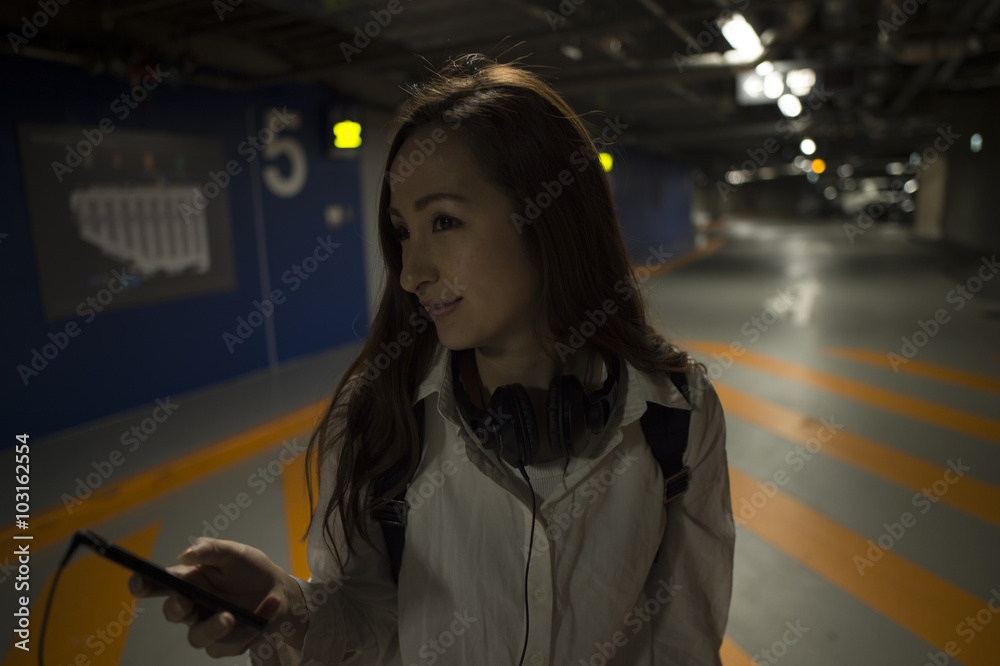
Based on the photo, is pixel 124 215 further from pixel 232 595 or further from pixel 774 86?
pixel 774 86

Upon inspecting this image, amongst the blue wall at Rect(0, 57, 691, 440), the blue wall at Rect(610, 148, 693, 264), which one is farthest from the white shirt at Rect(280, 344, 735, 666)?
the blue wall at Rect(610, 148, 693, 264)

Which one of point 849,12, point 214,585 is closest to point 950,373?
point 849,12

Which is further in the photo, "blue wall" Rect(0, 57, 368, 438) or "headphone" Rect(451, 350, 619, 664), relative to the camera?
"blue wall" Rect(0, 57, 368, 438)

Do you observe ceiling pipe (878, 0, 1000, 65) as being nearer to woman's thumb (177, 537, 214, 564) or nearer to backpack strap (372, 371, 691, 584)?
backpack strap (372, 371, 691, 584)

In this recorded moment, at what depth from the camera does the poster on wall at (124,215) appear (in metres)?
4.58

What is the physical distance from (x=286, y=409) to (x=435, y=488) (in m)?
4.58

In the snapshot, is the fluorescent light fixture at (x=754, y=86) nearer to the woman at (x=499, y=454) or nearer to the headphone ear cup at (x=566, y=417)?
the woman at (x=499, y=454)

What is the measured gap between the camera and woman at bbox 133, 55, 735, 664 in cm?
109

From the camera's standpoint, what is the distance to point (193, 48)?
566 centimetres

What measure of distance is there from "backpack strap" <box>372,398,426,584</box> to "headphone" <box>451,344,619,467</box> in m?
0.15

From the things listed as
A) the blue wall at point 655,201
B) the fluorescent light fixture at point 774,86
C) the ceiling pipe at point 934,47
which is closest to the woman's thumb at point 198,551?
the ceiling pipe at point 934,47

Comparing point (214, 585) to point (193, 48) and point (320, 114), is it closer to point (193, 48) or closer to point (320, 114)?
point (193, 48)

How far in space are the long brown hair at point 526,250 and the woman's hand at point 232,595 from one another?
0.15 m

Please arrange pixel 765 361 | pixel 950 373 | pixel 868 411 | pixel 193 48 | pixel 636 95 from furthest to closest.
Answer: pixel 636 95 < pixel 765 361 < pixel 950 373 < pixel 193 48 < pixel 868 411
